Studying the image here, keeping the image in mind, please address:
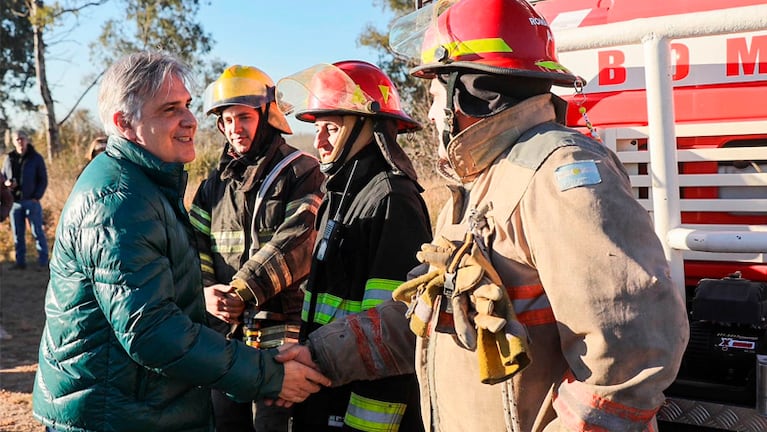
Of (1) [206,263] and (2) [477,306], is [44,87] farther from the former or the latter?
(2) [477,306]

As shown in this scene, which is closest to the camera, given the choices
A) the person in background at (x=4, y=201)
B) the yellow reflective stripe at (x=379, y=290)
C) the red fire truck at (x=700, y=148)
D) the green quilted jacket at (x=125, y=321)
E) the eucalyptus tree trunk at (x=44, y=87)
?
the green quilted jacket at (x=125, y=321)

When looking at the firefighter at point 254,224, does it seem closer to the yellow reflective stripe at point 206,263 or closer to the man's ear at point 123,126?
the yellow reflective stripe at point 206,263

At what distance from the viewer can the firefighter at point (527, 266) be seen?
157cm

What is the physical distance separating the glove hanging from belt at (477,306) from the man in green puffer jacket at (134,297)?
0.77 m

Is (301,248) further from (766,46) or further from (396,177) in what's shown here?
(766,46)

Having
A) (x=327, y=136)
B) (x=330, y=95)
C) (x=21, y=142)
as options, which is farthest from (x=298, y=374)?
(x=21, y=142)

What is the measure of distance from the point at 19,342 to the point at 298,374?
6612 millimetres

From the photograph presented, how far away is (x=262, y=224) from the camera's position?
3576 millimetres

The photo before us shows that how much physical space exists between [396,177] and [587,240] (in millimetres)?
1360

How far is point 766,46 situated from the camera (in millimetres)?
2939

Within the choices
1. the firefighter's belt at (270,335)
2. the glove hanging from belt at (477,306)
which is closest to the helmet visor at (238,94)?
the firefighter's belt at (270,335)

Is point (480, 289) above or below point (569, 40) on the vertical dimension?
below

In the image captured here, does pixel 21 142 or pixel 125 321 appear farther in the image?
pixel 21 142

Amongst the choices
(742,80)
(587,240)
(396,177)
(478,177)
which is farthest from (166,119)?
(742,80)
